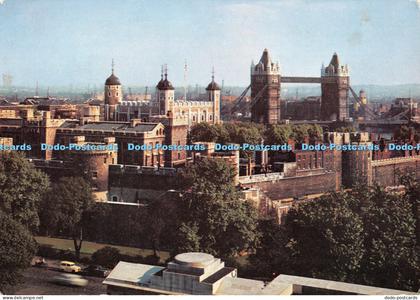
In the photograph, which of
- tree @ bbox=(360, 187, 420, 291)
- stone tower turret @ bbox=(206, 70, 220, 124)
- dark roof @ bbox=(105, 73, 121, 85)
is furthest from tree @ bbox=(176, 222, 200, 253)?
stone tower turret @ bbox=(206, 70, 220, 124)

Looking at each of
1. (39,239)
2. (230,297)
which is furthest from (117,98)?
(230,297)

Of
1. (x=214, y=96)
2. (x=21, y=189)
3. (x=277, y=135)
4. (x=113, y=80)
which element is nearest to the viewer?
(x=21, y=189)

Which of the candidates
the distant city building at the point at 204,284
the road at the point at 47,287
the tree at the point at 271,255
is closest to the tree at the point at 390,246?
the tree at the point at 271,255

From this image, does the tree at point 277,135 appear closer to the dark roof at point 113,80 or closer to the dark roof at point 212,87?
the dark roof at point 212,87

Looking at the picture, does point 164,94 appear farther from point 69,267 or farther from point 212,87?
point 69,267

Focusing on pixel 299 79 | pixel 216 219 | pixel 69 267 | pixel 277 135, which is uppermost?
pixel 299 79

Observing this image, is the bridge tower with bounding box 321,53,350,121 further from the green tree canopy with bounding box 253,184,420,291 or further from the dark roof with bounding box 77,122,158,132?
the green tree canopy with bounding box 253,184,420,291

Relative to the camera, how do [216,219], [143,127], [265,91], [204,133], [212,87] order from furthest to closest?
1. [265,91]
2. [212,87]
3. [204,133]
4. [143,127]
5. [216,219]

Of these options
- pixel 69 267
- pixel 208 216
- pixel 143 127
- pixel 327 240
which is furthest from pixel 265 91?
pixel 327 240
